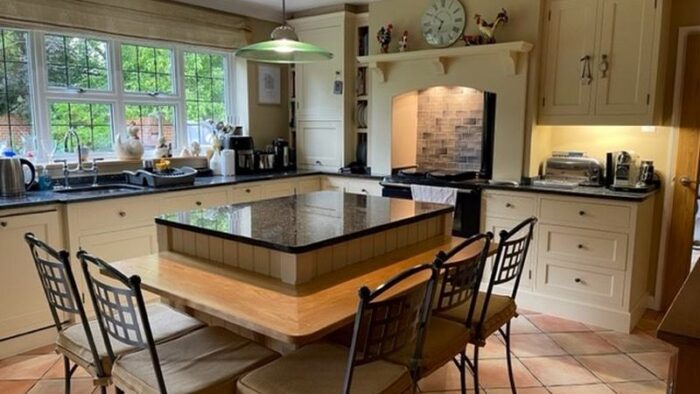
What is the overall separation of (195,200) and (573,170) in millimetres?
2832

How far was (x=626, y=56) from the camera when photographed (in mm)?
3504

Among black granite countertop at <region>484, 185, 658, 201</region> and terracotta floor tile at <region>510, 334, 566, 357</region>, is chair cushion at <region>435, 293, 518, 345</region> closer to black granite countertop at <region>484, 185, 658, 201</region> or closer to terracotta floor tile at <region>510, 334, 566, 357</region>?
terracotta floor tile at <region>510, 334, 566, 357</region>

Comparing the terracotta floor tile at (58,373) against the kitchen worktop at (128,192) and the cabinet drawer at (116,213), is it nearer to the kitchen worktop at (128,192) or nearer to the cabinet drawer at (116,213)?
the cabinet drawer at (116,213)

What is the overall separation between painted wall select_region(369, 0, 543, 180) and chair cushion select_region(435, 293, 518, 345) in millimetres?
1779

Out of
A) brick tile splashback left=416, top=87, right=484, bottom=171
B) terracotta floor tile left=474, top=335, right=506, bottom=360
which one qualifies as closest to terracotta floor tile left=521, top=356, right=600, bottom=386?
terracotta floor tile left=474, top=335, right=506, bottom=360

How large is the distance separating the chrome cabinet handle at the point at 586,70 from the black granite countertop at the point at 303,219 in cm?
172

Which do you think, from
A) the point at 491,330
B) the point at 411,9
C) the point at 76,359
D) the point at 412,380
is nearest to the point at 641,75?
the point at 411,9

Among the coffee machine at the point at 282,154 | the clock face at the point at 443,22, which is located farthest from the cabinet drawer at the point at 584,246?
the coffee machine at the point at 282,154

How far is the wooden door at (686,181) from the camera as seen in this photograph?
11.7 ft

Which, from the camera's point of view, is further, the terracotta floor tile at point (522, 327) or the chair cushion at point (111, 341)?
the terracotta floor tile at point (522, 327)

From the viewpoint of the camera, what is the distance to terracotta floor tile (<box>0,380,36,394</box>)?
8.73 ft

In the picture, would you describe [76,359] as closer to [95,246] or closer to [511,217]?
[95,246]

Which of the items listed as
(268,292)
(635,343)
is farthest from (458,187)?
(268,292)

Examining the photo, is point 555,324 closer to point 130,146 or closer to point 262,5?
point 130,146
